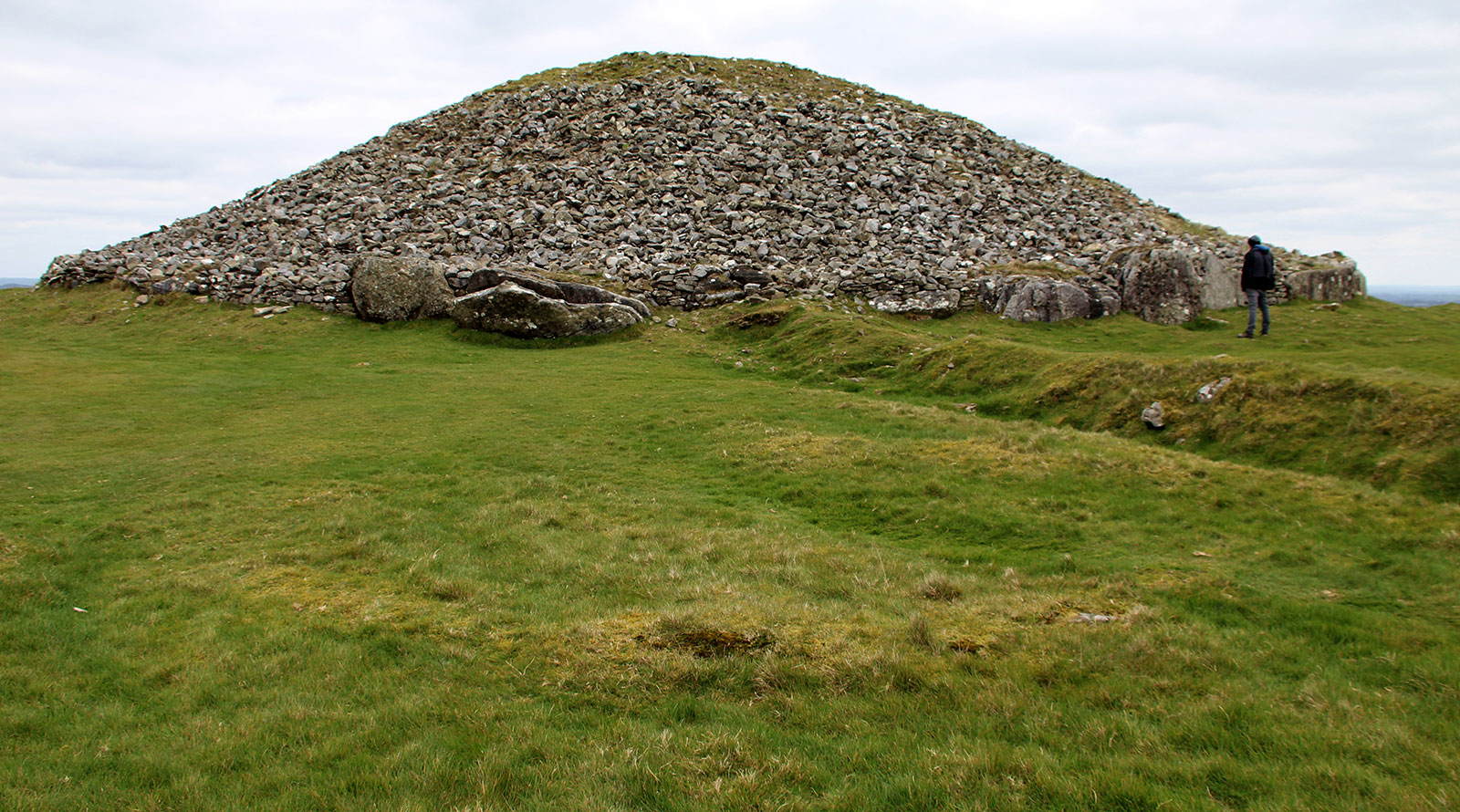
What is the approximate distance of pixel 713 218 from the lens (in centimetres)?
5078

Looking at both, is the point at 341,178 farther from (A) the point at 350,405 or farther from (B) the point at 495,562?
(B) the point at 495,562

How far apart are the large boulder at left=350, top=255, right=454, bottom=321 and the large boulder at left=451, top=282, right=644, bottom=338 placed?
336 cm

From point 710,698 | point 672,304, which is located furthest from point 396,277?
point 710,698

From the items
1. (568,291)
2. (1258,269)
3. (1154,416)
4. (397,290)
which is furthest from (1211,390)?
(397,290)

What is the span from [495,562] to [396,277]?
108 feet

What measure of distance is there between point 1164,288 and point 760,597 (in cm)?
3252

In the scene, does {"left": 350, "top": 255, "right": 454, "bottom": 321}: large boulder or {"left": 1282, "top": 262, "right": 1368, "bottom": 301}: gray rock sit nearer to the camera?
{"left": 1282, "top": 262, "right": 1368, "bottom": 301}: gray rock

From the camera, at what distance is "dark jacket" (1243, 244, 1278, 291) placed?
1155 inches

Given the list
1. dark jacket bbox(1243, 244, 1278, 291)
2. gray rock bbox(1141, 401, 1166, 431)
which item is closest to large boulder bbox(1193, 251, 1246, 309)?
dark jacket bbox(1243, 244, 1278, 291)

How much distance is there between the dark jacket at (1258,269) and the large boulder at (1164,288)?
20.1 ft

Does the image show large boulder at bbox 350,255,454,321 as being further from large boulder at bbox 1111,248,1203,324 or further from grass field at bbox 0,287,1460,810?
large boulder at bbox 1111,248,1203,324

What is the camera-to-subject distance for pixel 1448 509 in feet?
42.7

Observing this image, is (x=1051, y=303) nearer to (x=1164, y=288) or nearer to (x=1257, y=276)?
(x=1164, y=288)

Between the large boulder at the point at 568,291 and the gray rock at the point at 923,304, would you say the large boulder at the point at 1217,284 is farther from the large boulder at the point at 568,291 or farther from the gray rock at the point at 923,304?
Answer: the large boulder at the point at 568,291
